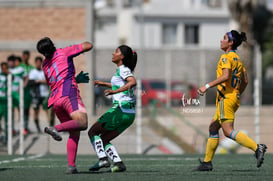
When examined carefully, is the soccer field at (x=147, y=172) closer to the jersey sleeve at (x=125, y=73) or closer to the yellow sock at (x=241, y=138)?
the yellow sock at (x=241, y=138)

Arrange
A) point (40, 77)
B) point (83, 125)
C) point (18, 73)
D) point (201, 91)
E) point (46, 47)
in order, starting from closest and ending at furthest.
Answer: point (201, 91) → point (83, 125) → point (46, 47) → point (18, 73) → point (40, 77)

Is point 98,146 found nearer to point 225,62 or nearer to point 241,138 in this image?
point 241,138

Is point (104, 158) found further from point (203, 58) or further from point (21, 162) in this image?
point (203, 58)

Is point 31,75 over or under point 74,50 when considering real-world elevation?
under

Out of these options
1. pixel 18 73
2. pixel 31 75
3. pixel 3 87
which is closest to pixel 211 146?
pixel 3 87

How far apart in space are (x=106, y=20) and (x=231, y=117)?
45539 mm

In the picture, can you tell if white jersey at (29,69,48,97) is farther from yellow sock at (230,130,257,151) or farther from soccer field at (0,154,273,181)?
yellow sock at (230,130,257,151)

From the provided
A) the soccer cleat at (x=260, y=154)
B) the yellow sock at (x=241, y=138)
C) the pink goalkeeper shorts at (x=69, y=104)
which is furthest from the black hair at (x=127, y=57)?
the soccer cleat at (x=260, y=154)

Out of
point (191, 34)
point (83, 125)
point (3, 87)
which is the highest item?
point (191, 34)

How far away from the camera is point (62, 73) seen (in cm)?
1038

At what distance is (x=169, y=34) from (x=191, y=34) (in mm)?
1450

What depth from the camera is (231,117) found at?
1053 cm

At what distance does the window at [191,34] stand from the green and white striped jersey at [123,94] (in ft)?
140

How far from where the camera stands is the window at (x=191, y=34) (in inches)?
2092
